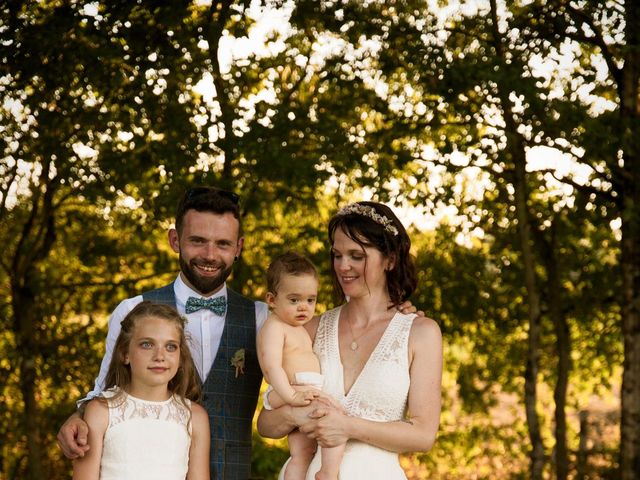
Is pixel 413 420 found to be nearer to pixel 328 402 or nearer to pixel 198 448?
pixel 328 402

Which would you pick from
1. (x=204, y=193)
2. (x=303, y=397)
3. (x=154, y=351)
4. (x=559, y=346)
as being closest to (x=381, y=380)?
(x=303, y=397)

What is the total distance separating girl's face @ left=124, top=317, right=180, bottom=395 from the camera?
3549 millimetres

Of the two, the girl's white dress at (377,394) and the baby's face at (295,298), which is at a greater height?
the baby's face at (295,298)

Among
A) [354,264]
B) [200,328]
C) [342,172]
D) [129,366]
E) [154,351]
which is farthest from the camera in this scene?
[342,172]

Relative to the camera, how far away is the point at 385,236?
380 cm

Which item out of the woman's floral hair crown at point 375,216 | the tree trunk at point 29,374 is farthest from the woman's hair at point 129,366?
the tree trunk at point 29,374

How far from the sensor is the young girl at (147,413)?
3.51 m

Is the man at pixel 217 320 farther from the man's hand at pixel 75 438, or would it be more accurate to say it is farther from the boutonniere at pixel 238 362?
the man's hand at pixel 75 438

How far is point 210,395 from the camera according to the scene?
3.93 meters

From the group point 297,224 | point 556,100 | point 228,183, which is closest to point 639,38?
point 556,100

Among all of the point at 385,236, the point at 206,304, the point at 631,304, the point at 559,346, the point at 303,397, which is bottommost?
the point at 303,397

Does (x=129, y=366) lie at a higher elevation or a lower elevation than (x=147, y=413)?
higher

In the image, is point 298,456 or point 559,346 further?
point 559,346

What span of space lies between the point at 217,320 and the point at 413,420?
2.84 feet
